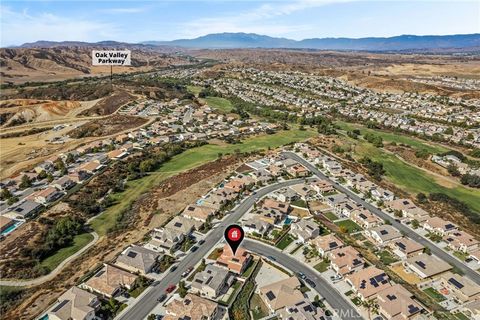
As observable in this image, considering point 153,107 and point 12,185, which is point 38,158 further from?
point 153,107

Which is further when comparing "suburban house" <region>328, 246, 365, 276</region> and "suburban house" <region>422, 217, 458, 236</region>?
"suburban house" <region>422, 217, 458, 236</region>

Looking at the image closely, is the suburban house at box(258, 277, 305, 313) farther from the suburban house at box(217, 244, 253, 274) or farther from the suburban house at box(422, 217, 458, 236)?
the suburban house at box(422, 217, 458, 236)

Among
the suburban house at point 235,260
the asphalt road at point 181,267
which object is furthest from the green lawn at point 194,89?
the suburban house at point 235,260

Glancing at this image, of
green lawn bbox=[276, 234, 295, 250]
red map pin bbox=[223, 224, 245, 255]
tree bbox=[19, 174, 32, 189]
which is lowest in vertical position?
green lawn bbox=[276, 234, 295, 250]

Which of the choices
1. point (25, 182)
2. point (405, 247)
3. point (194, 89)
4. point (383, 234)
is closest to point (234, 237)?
point (383, 234)

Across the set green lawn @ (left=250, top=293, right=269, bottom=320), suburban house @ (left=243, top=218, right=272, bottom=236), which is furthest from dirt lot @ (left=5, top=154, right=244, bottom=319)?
green lawn @ (left=250, top=293, right=269, bottom=320)

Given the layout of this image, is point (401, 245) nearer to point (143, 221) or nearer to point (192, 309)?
point (192, 309)
